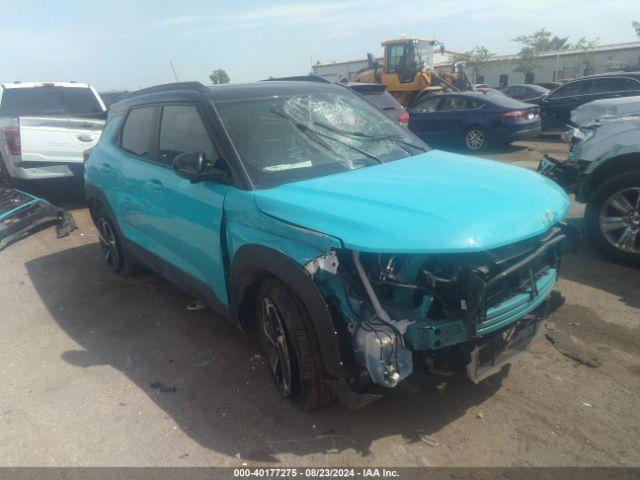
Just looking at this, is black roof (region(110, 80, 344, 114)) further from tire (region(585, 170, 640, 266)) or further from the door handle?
tire (region(585, 170, 640, 266))

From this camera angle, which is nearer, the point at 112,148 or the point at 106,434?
the point at 106,434

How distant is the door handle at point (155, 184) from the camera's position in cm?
369

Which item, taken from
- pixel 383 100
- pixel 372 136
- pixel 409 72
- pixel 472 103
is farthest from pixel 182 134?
pixel 409 72

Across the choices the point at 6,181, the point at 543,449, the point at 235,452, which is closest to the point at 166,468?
the point at 235,452

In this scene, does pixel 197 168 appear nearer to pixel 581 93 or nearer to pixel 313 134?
pixel 313 134

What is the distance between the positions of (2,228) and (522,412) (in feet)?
21.6

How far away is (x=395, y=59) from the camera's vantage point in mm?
17469

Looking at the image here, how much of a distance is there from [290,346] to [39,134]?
6.80m

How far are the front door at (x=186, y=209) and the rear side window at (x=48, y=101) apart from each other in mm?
6357

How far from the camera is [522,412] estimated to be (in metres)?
2.78

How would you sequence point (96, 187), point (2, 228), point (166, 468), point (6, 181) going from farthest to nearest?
point (6, 181), point (2, 228), point (96, 187), point (166, 468)

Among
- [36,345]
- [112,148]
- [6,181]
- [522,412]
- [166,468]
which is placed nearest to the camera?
[166,468]

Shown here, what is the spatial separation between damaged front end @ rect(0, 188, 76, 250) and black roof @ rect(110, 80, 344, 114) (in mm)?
3540

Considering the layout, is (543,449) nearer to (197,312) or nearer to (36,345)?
(197,312)
